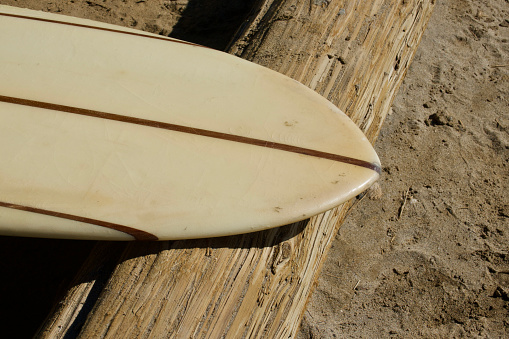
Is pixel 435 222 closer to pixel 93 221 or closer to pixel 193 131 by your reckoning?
pixel 193 131

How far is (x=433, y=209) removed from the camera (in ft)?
6.89

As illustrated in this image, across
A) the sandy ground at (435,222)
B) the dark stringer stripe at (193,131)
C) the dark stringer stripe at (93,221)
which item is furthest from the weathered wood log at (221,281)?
the sandy ground at (435,222)

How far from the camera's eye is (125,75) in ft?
5.68

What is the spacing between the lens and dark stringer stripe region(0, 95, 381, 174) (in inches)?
57.8

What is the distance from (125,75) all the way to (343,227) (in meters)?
1.13

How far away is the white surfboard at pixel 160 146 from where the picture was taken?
1344 millimetres

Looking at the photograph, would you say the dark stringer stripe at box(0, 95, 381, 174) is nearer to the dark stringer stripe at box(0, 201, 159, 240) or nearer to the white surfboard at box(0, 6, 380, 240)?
the white surfboard at box(0, 6, 380, 240)

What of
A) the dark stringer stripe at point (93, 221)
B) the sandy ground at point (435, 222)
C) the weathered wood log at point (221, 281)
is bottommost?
the sandy ground at point (435, 222)

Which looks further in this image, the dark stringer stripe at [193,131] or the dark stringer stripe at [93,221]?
the dark stringer stripe at [193,131]

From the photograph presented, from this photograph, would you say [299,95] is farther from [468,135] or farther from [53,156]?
[468,135]

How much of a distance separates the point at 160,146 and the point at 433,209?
1.33m

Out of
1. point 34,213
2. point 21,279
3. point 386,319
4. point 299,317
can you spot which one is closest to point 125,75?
point 34,213

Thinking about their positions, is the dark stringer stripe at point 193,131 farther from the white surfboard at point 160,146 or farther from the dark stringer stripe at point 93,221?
the dark stringer stripe at point 93,221

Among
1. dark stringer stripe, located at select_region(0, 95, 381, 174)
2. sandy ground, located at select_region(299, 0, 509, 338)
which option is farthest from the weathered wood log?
sandy ground, located at select_region(299, 0, 509, 338)
